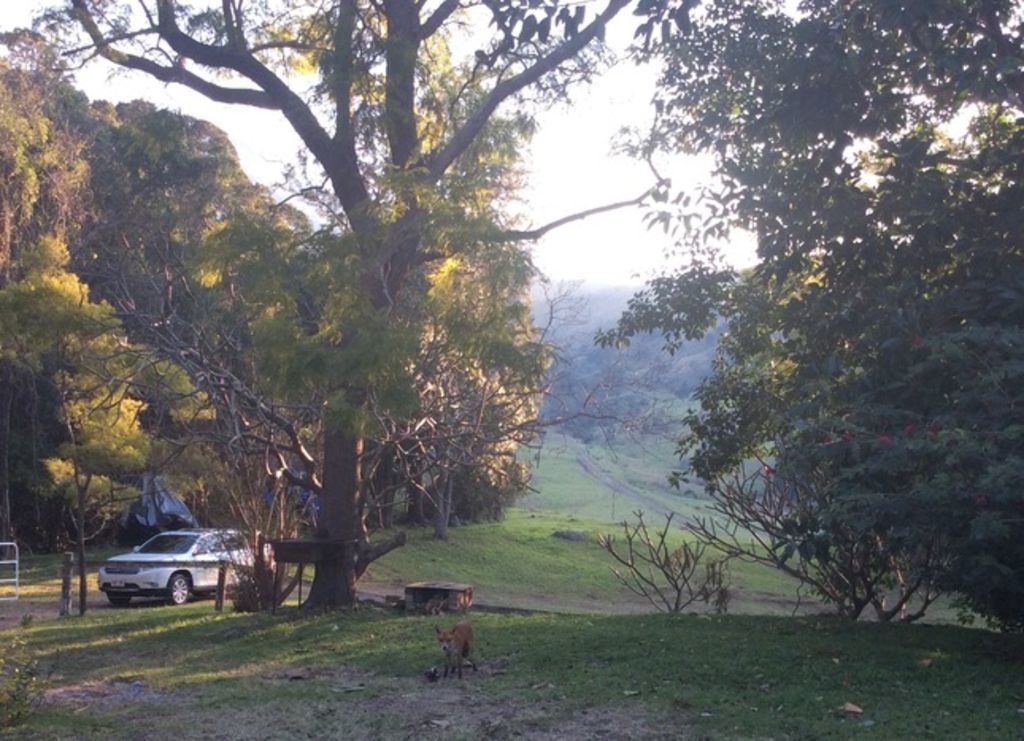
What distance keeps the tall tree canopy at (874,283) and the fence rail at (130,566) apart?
8605 millimetres

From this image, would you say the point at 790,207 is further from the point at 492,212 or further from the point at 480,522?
the point at 480,522

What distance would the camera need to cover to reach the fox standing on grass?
9367 millimetres

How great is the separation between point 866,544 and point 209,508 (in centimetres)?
1699

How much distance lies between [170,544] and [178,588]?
1.21 meters

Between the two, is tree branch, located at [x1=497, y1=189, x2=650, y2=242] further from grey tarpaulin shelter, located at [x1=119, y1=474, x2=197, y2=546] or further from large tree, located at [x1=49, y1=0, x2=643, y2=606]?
grey tarpaulin shelter, located at [x1=119, y1=474, x2=197, y2=546]

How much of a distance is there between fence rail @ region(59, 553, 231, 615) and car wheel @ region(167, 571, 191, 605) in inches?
8.7

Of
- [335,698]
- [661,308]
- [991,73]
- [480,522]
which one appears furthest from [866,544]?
[480,522]

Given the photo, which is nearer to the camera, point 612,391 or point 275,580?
point 612,391

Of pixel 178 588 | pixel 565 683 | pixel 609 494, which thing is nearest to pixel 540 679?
pixel 565 683

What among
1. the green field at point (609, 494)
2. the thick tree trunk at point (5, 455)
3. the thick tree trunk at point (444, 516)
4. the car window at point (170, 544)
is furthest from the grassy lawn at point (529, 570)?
the green field at point (609, 494)

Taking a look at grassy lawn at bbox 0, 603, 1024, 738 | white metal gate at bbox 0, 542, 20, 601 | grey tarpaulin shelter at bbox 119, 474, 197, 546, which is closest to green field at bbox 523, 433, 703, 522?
grey tarpaulin shelter at bbox 119, 474, 197, 546

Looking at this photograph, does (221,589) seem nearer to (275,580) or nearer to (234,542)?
(234,542)

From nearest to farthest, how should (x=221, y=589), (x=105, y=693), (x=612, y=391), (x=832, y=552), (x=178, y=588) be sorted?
(x=105, y=693), (x=832, y=552), (x=612, y=391), (x=221, y=589), (x=178, y=588)

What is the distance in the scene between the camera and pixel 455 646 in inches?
370
